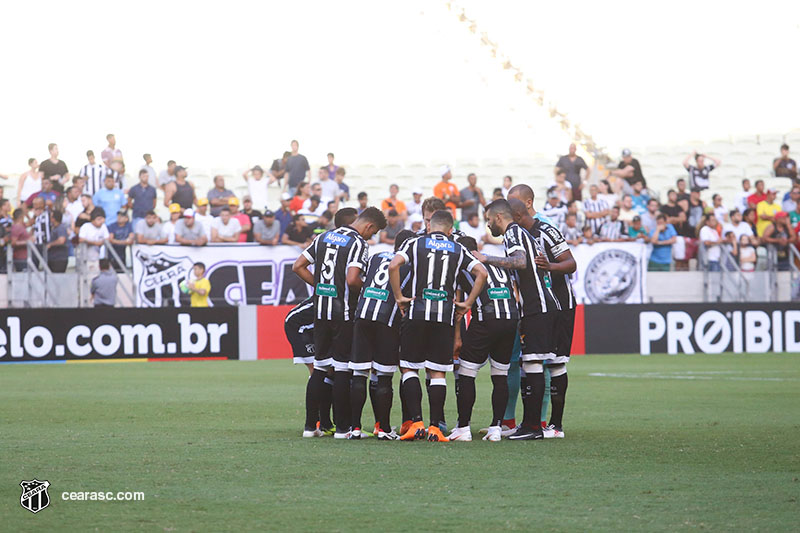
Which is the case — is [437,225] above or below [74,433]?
above

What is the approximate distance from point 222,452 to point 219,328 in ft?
46.5

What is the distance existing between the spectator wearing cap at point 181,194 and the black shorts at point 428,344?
14.8 m

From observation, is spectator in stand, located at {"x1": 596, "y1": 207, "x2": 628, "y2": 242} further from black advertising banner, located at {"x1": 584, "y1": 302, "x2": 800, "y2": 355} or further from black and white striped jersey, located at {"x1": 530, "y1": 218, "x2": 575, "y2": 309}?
black and white striped jersey, located at {"x1": 530, "y1": 218, "x2": 575, "y2": 309}

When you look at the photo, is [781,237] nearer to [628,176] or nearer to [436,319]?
[628,176]

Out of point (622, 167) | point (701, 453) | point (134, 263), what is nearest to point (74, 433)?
point (701, 453)

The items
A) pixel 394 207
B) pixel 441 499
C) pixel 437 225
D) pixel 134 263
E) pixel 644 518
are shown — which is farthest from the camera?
pixel 394 207

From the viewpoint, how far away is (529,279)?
984 cm

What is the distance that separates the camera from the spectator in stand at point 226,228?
878 inches

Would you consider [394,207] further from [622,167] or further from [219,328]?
[622,167]

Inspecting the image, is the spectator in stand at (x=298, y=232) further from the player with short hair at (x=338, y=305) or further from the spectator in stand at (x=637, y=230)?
the player with short hair at (x=338, y=305)

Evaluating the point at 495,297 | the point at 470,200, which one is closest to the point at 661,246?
the point at 470,200

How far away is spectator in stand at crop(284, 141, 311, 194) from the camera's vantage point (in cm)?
2511

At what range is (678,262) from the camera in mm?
23453

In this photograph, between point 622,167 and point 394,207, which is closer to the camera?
point 394,207
